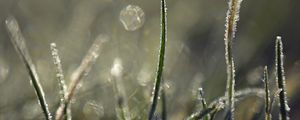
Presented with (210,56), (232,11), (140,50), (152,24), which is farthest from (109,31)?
(232,11)

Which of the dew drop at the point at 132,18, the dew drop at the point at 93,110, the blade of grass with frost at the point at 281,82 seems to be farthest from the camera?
the dew drop at the point at 132,18

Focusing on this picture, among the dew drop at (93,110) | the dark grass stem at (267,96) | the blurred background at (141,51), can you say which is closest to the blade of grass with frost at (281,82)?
the dark grass stem at (267,96)

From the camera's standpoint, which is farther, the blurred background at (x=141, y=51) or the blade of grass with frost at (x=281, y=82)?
the blurred background at (x=141, y=51)

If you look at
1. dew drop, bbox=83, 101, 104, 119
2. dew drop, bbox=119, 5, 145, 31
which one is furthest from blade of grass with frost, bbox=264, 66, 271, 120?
dew drop, bbox=119, 5, 145, 31

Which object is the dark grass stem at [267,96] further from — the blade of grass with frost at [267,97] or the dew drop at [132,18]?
the dew drop at [132,18]

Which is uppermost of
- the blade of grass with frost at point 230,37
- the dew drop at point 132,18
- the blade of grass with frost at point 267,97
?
the dew drop at point 132,18

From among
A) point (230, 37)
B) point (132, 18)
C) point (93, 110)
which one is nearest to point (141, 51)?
point (132, 18)

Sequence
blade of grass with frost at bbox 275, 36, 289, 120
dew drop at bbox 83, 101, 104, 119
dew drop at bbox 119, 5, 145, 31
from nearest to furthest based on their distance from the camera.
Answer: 1. blade of grass with frost at bbox 275, 36, 289, 120
2. dew drop at bbox 83, 101, 104, 119
3. dew drop at bbox 119, 5, 145, 31

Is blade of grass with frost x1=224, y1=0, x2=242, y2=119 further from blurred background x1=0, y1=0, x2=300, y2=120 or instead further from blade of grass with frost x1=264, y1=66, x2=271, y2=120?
blurred background x1=0, y1=0, x2=300, y2=120

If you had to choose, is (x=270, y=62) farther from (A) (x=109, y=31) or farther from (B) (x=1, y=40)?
(B) (x=1, y=40)
